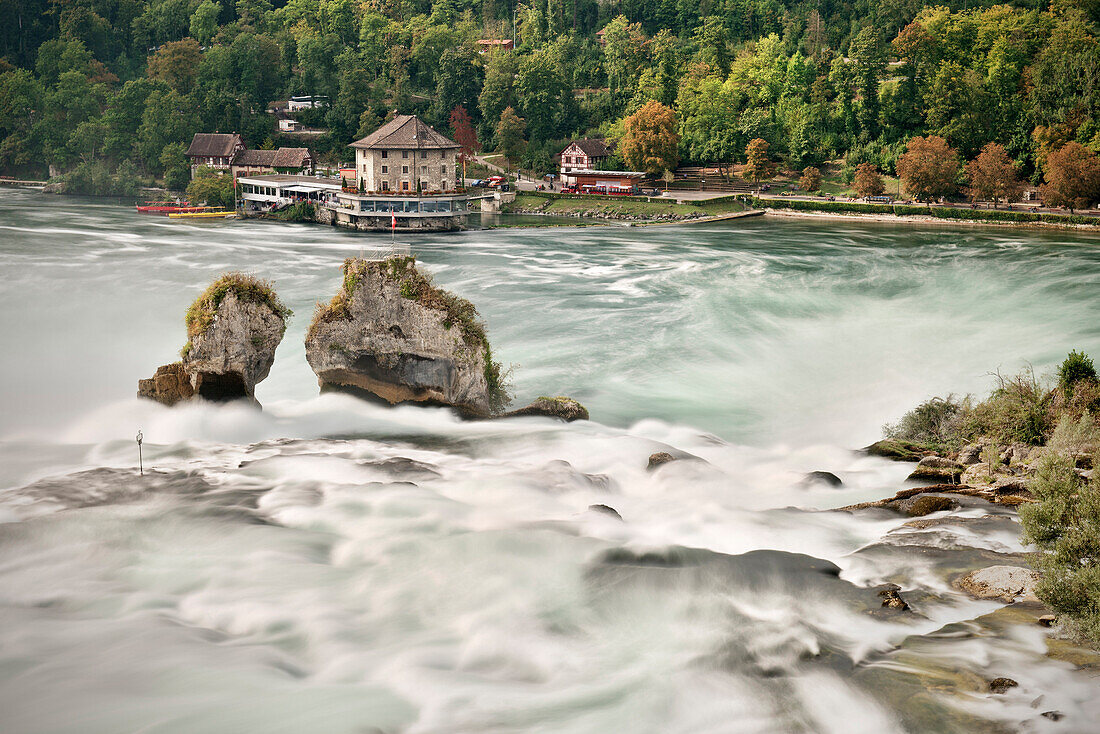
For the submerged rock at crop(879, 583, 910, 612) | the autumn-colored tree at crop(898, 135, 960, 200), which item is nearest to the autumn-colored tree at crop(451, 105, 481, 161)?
the autumn-colored tree at crop(898, 135, 960, 200)

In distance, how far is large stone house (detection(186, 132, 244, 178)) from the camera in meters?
95.1

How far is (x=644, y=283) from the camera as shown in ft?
164

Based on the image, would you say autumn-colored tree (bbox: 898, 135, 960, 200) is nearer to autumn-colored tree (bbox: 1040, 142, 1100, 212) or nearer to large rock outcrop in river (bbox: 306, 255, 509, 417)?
autumn-colored tree (bbox: 1040, 142, 1100, 212)

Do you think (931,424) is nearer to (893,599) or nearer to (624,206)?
(893,599)

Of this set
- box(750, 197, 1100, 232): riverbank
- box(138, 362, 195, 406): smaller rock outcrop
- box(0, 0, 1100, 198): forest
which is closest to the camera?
box(138, 362, 195, 406): smaller rock outcrop

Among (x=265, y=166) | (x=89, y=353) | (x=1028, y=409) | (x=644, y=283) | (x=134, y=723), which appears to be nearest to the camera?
(x=134, y=723)

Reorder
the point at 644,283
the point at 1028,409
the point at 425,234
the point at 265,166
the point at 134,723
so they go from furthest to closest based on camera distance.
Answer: the point at 265,166 < the point at 425,234 < the point at 644,283 < the point at 1028,409 < the point at 134,723

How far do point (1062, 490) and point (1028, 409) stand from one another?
28.1 feet

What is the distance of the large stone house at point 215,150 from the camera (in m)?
95.1

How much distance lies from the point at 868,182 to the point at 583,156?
91.4 feet

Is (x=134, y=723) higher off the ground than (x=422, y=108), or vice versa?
(x=422, y=108)

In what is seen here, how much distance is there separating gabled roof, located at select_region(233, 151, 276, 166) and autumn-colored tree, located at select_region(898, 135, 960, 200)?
57.8 metres

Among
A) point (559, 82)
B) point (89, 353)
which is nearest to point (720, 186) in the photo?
point (559, 82)

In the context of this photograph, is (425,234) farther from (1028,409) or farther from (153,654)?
(153,654)
